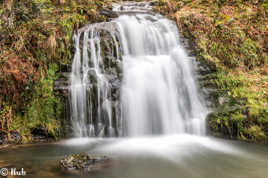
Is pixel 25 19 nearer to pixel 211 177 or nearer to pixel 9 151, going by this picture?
pixel 9 151

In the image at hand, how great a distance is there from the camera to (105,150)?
4668 mm

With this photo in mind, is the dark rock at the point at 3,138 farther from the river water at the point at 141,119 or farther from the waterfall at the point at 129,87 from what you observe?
the waterfall at the point at 129,87

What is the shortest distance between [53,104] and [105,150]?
196cm

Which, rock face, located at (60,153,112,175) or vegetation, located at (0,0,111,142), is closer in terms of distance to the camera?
rock face, located at (60,153,112,175)

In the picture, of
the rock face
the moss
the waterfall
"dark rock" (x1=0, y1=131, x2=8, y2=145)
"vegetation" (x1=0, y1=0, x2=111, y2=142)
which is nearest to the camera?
the rock face

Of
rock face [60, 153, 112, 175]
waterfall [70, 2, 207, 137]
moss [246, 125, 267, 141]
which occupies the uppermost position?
Result: waterfall [70, 2, 207, 137]

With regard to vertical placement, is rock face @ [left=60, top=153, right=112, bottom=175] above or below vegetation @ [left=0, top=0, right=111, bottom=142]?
below

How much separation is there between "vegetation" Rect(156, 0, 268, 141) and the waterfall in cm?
60

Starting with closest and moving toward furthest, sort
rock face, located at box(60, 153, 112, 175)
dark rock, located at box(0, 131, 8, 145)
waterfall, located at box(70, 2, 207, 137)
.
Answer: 1. rock face, located at box(60, 153, 112, 175)
2. dark rock, located at box(0, 131, 8, 145)
3. waterfall, located at box(70, 2, 207, 137)

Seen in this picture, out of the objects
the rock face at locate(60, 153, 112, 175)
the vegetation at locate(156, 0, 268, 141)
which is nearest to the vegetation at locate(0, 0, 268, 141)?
the vegetation at locate(156, 0, 268, 141)

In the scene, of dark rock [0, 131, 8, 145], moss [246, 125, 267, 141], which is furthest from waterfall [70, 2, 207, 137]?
dark rock [0, 131, 8, 145]

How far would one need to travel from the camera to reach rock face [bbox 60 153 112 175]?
11.1 ft

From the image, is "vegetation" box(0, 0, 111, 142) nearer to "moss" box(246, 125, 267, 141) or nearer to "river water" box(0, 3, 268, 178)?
"river water" box(0, 3, 268, 178)

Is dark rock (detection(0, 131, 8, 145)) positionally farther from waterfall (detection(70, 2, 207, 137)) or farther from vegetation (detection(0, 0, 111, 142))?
waterfall (detection(70, 2, 207, 137))
